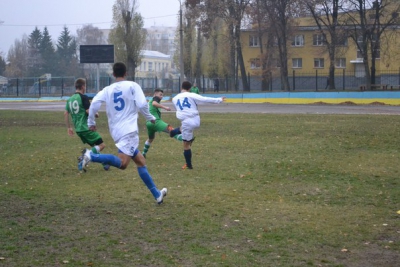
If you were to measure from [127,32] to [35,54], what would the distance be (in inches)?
1451

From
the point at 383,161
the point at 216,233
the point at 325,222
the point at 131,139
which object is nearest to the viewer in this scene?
the point at 216,233

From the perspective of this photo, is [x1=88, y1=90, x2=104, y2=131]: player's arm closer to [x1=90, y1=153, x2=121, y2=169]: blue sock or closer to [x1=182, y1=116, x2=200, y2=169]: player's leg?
[x1=90, y1=153, x2=121, y2=169]: blue sock

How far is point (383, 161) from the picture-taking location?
14.1 metres

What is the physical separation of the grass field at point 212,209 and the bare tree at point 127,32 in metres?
63.3

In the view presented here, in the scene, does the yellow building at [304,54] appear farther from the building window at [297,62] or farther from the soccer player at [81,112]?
the soccer player at [81,112]

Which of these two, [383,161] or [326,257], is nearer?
[326,257]

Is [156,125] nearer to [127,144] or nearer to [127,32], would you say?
[127,144]

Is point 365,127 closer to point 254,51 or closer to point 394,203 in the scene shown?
point 394,203

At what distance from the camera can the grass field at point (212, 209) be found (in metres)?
6.74

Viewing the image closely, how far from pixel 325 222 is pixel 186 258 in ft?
7.67

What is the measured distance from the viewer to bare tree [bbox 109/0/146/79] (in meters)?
78.8

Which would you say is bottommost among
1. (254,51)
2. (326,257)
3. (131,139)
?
(326,257)

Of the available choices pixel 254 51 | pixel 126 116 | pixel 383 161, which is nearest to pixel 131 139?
Answer: pixel 126 116

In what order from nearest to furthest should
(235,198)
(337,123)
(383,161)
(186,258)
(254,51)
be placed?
1. (186,258)
2. (235,198)
3. (383,161)
4. (337,123)
5. (254,51)
